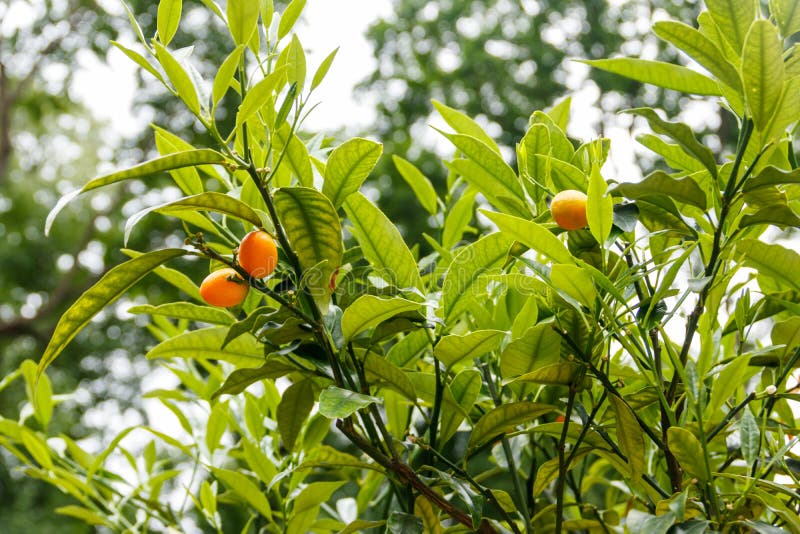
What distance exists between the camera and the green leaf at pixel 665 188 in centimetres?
48

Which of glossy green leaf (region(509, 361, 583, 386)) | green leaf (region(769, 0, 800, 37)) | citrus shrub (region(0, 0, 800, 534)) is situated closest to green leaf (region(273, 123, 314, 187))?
citrus shrub (region(0, 0, 800, 534))

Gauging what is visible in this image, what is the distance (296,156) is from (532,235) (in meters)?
0.18

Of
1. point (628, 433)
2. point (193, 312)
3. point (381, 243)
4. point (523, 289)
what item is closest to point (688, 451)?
point (628, 433)

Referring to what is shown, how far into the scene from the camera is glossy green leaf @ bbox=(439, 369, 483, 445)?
0.56 metres

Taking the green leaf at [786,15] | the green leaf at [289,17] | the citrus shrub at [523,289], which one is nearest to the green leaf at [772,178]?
the citrus shrub at [523,289]

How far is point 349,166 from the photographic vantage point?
1.73 feet

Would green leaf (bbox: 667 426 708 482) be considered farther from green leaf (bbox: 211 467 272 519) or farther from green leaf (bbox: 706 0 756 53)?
green leaf (bbox: 211 467 272 519)

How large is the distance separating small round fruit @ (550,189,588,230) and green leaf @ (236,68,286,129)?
0.20 meters

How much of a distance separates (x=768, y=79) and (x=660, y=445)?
24 cm

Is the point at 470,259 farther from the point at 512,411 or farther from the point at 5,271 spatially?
A: the point at 5,271

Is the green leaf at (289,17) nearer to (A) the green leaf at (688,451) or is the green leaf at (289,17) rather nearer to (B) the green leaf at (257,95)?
(B) the green leaf at (257,95)

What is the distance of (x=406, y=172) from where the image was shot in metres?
0.78

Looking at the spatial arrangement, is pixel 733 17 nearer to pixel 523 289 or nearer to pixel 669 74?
pixel 669 74

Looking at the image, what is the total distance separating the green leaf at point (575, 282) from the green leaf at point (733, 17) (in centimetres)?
18
